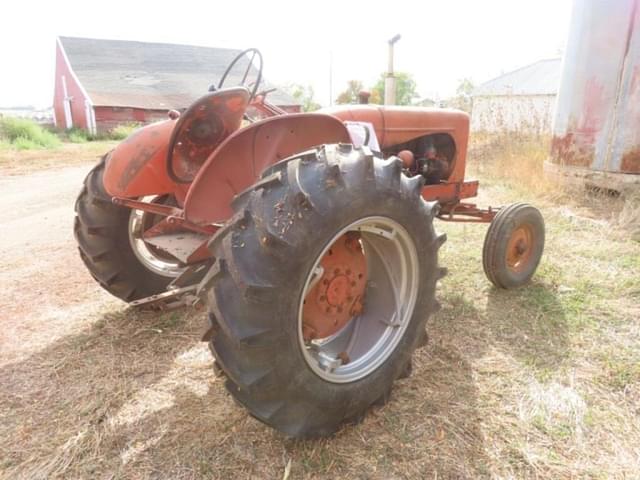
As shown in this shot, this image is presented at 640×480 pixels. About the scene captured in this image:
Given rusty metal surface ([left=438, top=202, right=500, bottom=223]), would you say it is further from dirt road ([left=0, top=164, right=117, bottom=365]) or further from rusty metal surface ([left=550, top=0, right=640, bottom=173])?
rusty metal surface ([left=550, top=0, right=640, bottom=173])

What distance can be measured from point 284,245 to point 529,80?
33153 mm

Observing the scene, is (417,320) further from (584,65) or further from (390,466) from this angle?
(584,65)

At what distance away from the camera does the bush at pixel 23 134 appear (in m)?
15.5

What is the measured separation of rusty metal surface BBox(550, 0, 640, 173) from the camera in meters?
5.18

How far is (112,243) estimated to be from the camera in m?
2.59

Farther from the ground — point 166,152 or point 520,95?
point 520,95

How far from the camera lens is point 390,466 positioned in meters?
1.71

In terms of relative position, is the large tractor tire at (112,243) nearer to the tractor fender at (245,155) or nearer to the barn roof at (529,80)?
the tractor fender at (245,155)

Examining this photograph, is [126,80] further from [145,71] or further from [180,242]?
[180,242]

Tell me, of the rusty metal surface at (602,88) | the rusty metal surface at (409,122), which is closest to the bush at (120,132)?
the rusty metal surface at (602,88)

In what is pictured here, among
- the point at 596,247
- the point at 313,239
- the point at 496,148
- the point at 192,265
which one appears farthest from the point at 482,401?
the point at 496,148

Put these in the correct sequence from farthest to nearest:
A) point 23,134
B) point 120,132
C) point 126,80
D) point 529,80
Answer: point 529,80, point 126,80, point 120,132, point 23,134

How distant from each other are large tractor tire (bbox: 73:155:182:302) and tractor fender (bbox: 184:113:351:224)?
2.62ft

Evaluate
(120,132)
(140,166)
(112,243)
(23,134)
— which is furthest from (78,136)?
(140,166)
